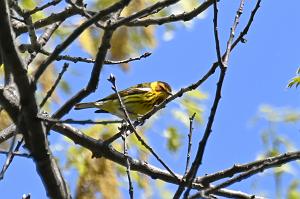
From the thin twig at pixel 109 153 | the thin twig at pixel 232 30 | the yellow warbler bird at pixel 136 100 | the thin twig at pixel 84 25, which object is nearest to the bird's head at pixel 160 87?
the yellow warbler bird at pixel 136 100

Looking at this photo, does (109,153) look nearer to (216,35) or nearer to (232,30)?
(232,30)

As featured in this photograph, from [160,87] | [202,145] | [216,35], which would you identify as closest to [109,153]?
[216,35]

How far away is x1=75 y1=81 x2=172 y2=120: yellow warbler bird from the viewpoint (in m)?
6.55

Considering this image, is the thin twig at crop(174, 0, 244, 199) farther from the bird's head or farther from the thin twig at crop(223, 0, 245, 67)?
the bird's head

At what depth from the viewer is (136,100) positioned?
6.92 m

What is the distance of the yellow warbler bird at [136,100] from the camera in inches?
258

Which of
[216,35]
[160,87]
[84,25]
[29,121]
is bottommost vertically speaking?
[29,121]

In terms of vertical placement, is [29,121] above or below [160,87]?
below

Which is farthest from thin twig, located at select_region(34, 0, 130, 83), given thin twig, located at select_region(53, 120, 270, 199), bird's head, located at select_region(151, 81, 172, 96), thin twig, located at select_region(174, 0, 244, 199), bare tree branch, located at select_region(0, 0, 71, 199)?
bird's head, located at select_region(151, 81, 172, 96)

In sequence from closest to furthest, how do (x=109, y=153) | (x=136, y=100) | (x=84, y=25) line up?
(x=84, y=25) → (x=109, y=153) → (x=136, y=100)

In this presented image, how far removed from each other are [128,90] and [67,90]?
1.27 m

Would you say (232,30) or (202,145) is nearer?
(202,145)

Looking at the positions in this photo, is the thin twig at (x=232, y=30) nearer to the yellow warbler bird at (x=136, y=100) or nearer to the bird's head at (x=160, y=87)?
the yellow warbler bird at (x=136, y=100)

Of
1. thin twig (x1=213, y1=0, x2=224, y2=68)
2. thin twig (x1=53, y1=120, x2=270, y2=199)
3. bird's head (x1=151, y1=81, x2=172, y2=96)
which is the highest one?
bird's head (x1=151, y1=81, x2=172, y2=96)
